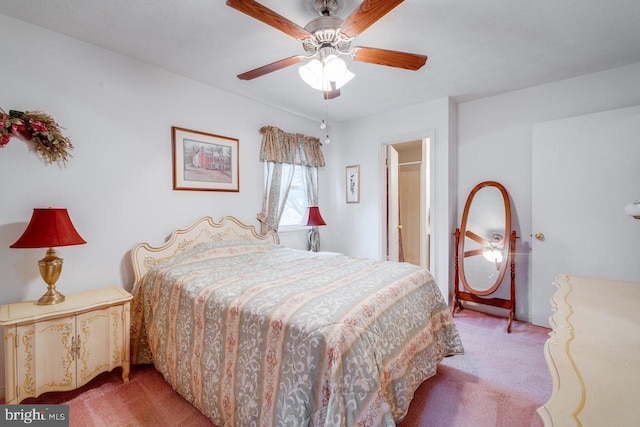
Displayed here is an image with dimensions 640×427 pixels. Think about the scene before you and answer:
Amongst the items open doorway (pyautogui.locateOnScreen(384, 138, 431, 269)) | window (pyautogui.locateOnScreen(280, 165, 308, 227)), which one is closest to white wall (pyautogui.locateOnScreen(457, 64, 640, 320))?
open doorway (pyautogui.locateOnScreen(384, 138, 431, 269))

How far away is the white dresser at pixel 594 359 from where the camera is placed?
65cm

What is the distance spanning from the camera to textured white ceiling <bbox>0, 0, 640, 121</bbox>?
5.76 feet

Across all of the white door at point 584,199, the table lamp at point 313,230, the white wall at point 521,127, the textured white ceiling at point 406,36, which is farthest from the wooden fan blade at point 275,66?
the white door at point 584,199

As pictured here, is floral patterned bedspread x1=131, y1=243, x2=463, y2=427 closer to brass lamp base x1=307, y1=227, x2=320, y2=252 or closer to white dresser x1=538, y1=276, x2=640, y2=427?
white dresser x1=538, y1=276, x2=640, y2=427

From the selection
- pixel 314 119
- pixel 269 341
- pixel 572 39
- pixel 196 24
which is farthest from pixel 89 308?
pixel 572 39

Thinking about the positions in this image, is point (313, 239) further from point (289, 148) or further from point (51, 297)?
point (51, 297)

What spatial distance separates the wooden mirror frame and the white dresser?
59.5 inches

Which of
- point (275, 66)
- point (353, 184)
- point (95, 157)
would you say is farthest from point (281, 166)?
point (95, 157)

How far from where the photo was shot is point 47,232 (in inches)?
68.0

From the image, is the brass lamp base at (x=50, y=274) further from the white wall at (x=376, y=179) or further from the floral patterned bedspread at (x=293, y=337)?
the white wall at (x=376, y=179)

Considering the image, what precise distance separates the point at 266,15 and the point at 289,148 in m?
2.30

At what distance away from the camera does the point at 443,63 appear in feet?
8.04

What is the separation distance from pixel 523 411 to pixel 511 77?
2850mm

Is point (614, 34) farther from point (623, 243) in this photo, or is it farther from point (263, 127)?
point (263, 127)
